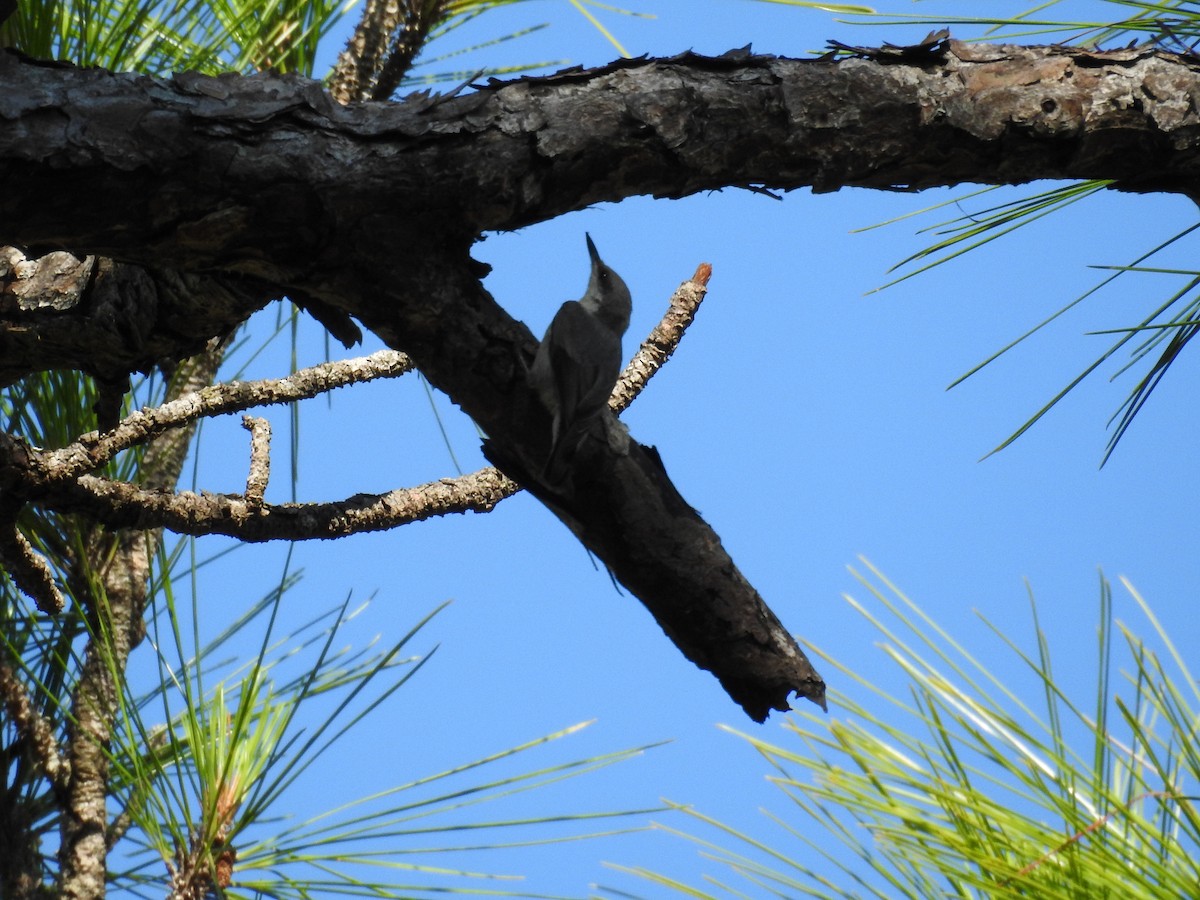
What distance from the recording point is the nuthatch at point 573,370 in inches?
46.5

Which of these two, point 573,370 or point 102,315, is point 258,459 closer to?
point 102,315

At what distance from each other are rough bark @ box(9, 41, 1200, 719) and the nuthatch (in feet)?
0.09

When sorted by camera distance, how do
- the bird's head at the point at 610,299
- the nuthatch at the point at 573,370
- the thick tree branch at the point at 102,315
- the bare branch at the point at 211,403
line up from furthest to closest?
the bird's head at the point at 610,299
the bare branch at the point at 211,403
the thick tree branch at the point at 102,315
the nuthatch at the point at 573,370

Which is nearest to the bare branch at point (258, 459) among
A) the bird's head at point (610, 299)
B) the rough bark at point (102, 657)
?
the rough bark at point (102, 657)

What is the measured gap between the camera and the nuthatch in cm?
118

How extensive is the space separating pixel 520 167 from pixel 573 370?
32 centimetres

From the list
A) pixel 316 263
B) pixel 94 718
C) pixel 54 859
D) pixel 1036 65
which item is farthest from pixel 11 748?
pixel 1036 65

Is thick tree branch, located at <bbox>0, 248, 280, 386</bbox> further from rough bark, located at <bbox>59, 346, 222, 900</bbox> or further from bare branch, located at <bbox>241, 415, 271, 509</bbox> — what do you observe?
rough bark, located at <bbox>59, 346, 222, 900</bbox>

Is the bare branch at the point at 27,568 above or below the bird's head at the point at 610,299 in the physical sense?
below

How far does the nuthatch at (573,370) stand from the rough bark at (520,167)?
0.03m

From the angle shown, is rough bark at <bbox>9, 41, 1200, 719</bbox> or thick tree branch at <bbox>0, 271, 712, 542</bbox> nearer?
rough bark at <bbox>9, 41, 1200, 719</bbox>

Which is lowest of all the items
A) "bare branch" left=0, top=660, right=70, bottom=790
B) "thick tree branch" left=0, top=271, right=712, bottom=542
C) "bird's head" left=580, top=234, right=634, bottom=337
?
"bare branch" left=0, top=660, right=70, bottom=790

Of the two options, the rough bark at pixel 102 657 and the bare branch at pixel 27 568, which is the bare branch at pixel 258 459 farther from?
the bare branch at pixel 27 568

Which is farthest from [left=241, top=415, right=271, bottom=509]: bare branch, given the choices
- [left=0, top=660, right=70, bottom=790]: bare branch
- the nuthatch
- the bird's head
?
the bird's head
